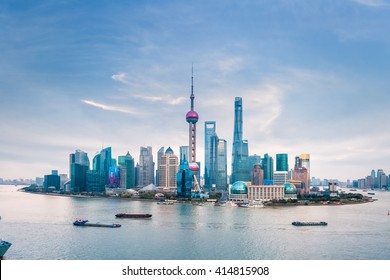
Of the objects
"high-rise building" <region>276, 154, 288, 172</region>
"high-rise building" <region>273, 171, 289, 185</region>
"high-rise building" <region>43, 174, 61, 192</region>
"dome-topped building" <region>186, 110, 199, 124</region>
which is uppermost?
"dome-topped building" <region>186, 110, 199, 124</region>

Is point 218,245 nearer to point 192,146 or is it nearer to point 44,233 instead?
point 44,233

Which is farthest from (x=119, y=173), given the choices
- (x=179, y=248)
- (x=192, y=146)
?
(x=179, y=248)

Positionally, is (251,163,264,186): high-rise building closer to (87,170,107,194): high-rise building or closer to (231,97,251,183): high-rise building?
(231,97,251,183): high-rise building

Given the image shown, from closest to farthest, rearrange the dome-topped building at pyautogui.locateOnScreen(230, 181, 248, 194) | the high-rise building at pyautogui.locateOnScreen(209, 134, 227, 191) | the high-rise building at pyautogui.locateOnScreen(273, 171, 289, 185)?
the dome-topped building at pyautogui.locateOnScreen(230, 181, 248, 194), the high-rise building at pyautogui.locateOnScreen(273, 171, 289, 185), the high-rise building at pyautogui.locateOnScreen(209, 134, 227, 191)

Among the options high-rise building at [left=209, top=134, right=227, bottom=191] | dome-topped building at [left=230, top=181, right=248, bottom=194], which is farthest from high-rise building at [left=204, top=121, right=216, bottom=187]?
dome-topped building at [left=230, top=181, right=248, bottom=194]

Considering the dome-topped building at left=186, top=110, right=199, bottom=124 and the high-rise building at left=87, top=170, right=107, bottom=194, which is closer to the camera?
the high-rise building at left=87, top=170, right=107, bottom=194

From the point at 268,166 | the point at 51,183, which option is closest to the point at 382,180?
the point at 268,166

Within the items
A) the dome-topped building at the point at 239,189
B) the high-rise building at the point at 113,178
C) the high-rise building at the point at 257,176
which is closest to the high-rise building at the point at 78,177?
the high-rise building at the point at 113,178

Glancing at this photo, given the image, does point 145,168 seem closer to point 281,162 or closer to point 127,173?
point 127,173
